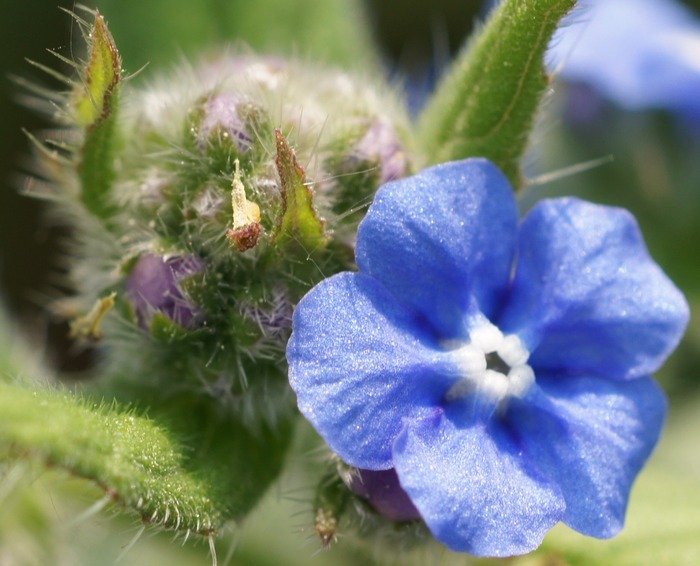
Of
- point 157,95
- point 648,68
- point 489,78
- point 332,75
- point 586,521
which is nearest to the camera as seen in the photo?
point 586,521

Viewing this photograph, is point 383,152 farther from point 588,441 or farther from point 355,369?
point 588,441

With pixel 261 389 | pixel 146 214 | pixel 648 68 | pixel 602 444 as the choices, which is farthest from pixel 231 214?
pixel 648 68

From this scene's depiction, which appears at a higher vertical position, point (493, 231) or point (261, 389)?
point (493, 231)

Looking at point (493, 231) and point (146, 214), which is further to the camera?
point (146, 214)

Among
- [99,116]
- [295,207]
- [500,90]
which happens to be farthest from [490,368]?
[99,116]

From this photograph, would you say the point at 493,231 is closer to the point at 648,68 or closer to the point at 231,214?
the point at 231,214

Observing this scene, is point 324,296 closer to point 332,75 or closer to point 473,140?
point 473,140

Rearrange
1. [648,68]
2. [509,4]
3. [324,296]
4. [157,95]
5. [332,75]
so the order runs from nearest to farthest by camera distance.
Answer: [324,296] → [509,4] → [157,95] → [332,75] → [648,68]

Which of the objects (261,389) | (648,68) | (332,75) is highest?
(332,75)
